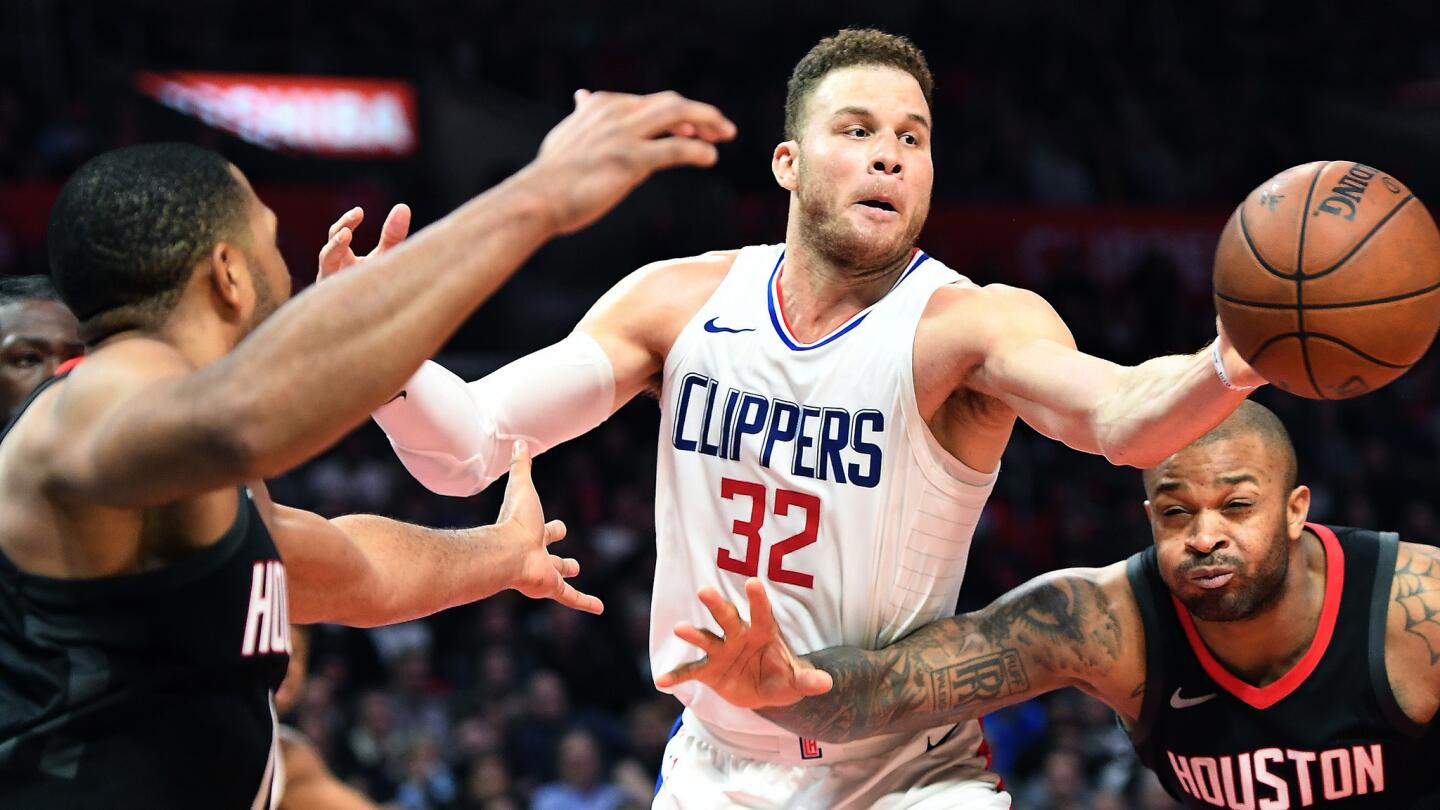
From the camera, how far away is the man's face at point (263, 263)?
2.89 meters

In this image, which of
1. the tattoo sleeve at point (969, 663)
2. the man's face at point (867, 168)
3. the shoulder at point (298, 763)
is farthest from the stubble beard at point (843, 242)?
the shoulder at point (298, 763)

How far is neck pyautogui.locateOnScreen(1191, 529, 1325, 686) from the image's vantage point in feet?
14.5

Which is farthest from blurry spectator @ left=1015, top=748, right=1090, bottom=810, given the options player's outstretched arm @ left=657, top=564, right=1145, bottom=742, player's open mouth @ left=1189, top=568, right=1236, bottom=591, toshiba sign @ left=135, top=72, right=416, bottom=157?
toshiba sign @ left=135, top=72, right=416, bottom=157

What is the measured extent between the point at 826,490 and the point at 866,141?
90 centimetres

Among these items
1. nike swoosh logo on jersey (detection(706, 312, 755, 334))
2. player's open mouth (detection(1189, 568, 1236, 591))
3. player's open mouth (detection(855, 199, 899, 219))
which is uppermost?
player's open mouth (detection(855, 199, 899, 219))

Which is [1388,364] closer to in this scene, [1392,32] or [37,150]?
[37,150]

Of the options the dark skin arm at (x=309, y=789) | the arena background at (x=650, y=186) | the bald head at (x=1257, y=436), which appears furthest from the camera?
the arena background at (x=650, y=186)

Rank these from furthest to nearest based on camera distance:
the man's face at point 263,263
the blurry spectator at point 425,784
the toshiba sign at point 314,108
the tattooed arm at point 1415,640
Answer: the toshiba sign at point 314,108
the blurry spectator at point 425,784
the tattooed arm at point 1415,640
the man's face at point 263,263

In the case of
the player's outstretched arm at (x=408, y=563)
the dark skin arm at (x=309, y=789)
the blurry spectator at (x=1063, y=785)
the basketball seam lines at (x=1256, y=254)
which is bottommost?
the blurry spectator at (x=1063, y=785)

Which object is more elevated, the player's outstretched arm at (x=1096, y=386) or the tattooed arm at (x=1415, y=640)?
the player's outstretched arm at (x=1096, y=386)

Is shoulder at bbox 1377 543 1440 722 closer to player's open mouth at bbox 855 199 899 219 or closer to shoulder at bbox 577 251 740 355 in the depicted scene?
player's open mouth at bbox 855 199 899 219

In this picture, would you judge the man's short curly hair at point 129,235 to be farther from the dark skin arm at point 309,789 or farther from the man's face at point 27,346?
the dark skin arm at point 309,789

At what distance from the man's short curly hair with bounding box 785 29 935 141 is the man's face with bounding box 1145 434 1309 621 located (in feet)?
4.10

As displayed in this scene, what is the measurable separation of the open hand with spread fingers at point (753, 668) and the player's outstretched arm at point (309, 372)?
4.17 feet
